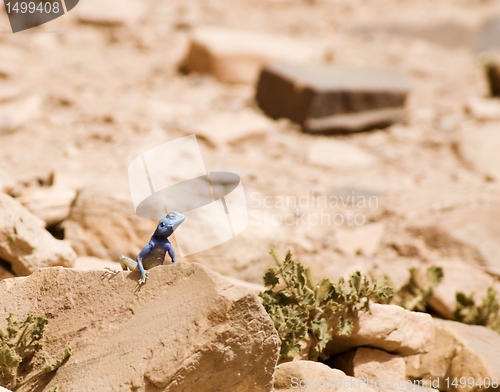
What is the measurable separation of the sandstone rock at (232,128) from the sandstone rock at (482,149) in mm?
2200

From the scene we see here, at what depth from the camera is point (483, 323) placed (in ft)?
12.5

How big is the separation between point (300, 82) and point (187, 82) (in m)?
1.75

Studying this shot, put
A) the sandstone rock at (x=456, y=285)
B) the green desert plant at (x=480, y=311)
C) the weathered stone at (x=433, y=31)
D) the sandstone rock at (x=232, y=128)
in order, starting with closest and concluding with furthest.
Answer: the green desert plant at (x=480, y=311), the sandstone rock at (x=456, y=285), the sandstone rock at (x=232, y=128), the weathered stone at (x=433, y=31)

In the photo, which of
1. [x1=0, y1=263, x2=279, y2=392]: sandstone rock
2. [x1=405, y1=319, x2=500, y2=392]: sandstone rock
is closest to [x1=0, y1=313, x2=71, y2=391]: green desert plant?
[x1=0, y1=263, x2=279, y2=392]: sandstone rock

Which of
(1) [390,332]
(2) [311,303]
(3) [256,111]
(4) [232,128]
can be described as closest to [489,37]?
(3) [256,111]

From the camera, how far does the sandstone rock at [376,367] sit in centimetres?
306

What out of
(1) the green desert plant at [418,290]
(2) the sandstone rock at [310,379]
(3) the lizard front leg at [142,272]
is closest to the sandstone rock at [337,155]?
(1) the green desert plant at [418,290]

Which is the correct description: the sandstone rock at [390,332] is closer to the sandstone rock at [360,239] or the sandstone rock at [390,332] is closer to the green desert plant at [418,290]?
the green desert plant at [418,290]

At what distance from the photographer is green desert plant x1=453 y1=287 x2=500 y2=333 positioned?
12.4ft

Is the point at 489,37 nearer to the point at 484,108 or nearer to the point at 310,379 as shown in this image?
the point at 484,108

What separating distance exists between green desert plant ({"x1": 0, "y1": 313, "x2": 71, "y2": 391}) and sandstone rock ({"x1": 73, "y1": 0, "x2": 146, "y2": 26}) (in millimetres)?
7234

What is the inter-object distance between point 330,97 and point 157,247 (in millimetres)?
4742

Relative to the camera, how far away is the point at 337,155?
21.8ft

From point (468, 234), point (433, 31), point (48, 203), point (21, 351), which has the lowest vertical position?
point (468, 234)
